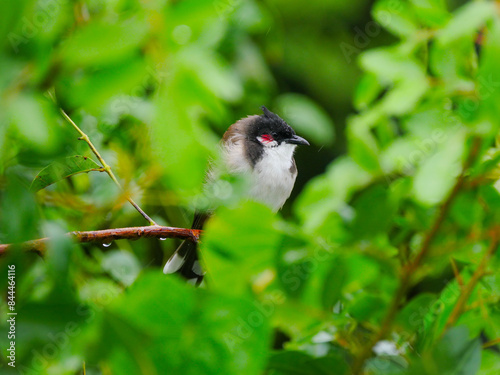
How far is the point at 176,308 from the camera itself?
0.48 meters

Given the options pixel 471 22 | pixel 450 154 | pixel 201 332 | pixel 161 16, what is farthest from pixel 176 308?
pixel 471 22

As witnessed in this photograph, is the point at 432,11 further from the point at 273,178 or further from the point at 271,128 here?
the point at 271,128

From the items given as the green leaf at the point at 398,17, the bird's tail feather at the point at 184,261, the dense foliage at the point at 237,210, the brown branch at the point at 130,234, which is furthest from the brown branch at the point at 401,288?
the bird's tail feather at the point at 184,261

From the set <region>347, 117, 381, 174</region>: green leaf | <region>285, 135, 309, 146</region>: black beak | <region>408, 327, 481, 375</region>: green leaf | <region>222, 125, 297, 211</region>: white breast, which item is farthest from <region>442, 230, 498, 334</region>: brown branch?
<region>285, 135, 309, 146</region>: black beak

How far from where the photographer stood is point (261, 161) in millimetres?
2443

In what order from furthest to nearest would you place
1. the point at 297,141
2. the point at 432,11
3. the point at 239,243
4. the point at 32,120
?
1. the point at 297,141
2. the point at 432,11
3. the point at 239,243
4. the point at 32,120

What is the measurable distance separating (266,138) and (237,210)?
A: 6.91 feet

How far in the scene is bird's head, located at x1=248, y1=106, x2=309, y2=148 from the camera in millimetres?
2623

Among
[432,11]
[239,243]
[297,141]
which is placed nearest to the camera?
[239,243]

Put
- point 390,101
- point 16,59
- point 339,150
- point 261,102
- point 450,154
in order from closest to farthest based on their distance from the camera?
1. point 16,59
2. point 450,154
3. point 390,101
4. point 261,102
5. point 339,150

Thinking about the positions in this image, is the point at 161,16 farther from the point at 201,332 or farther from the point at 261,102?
the point at 261,102

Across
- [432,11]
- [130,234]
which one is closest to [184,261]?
[130,234]

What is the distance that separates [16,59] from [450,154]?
1.63ft

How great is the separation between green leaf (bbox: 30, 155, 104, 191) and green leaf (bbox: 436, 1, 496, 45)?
49cm
